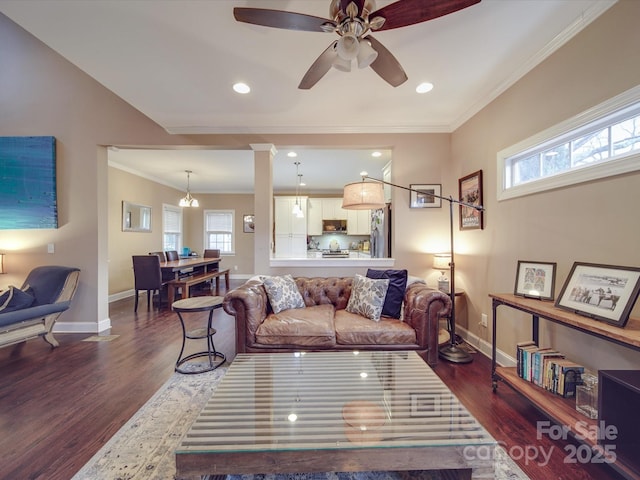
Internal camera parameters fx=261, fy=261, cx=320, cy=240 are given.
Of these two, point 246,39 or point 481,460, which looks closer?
point 481,460

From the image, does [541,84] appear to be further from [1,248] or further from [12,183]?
[1,248]

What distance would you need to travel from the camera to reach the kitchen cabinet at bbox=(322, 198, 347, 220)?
7.50 m

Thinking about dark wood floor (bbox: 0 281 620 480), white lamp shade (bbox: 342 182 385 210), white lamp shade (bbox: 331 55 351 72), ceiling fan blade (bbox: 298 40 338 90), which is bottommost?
dark wood floor (bbox: 0 281 620 480)

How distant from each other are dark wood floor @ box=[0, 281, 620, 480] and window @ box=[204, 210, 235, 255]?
4804 millimetres

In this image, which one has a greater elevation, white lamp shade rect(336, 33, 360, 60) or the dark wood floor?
white lamp shade rect(336, 33, 360, 60)

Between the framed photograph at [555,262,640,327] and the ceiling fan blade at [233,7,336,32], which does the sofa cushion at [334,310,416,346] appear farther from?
the ceiling fan blade at [233,7,336,32]

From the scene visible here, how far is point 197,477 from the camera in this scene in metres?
1.11

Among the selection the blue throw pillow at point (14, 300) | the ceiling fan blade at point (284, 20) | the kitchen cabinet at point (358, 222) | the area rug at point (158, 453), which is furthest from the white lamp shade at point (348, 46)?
the kitchen cabinet at point (358, 222)

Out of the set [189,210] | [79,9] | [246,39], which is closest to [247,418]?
[246,39]

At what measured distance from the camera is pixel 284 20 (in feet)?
4.69

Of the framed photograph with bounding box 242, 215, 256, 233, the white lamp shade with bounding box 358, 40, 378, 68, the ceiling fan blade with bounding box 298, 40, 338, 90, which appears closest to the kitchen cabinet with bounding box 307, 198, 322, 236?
the framed photograph with bounding box 242, 215, 256, 233

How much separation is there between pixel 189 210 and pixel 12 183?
4611 mm

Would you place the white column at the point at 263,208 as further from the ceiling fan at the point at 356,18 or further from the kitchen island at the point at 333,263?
the ceiling fan at the point at 356,18

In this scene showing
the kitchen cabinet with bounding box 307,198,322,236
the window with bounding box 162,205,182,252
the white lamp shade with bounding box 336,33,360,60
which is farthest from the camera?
the kitchen cabinet with bounding box 307,198,322,236
